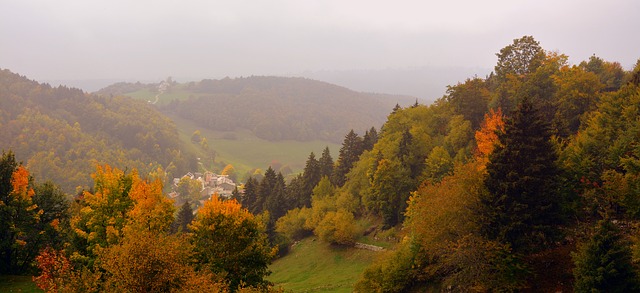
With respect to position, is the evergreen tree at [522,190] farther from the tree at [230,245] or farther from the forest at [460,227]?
the tree at [230,245]

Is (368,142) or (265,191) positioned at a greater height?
(368,142)

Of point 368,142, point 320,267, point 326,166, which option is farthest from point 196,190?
point 320,267

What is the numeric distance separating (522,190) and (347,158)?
50.3 meters

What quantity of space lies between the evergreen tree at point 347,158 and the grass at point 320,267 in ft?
57.8

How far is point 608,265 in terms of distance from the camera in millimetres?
20453

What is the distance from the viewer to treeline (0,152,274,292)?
21359 millimetres

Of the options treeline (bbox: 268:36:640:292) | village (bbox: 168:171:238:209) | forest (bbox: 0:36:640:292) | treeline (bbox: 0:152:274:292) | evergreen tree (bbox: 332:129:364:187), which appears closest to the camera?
treeline (bbox: 0:152:274:292)

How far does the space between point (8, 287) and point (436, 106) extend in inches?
2203

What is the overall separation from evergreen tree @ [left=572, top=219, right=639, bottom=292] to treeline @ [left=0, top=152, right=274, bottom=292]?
1826cm

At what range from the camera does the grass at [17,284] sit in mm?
31520

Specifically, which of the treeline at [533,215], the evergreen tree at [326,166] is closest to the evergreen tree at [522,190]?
the treeline at [533,215]

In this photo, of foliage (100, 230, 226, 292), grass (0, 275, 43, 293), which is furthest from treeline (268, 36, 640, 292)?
grass (0, 275, 43, 293)

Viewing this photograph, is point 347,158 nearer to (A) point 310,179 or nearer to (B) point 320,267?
(A) point 310,179

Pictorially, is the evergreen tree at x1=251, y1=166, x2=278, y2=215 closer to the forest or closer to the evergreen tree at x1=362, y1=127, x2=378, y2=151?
the evergreen tree at x1=362, y1=127, x2=378, y2=151
